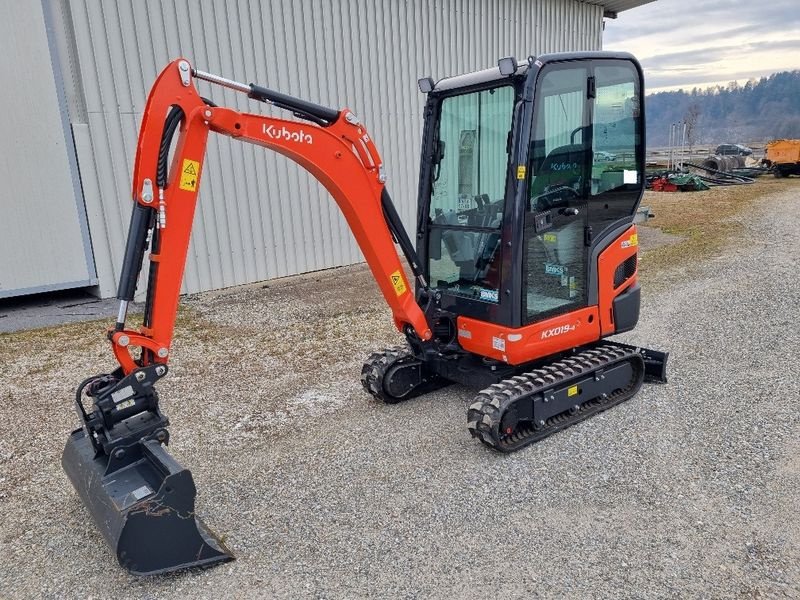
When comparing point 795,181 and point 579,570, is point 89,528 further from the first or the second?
point 795,181

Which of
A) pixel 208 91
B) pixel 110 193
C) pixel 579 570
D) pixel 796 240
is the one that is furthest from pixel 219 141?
pixel 796 240

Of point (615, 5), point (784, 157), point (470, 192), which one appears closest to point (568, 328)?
point (470, 192)

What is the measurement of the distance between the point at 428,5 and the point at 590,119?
8685 mm

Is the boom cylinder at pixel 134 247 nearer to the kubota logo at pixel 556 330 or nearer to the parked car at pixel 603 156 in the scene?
the kubota logo at pixel 556 330

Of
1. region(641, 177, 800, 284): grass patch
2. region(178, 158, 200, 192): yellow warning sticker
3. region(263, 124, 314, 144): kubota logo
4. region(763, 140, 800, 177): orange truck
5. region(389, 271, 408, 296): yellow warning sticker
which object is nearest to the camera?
region(178, 158, 200, 192): yellow warning sticker

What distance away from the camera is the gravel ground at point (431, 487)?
122 inches

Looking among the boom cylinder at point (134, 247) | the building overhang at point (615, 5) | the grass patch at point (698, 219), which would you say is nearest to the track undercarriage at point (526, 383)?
the boom cylinder at point (134, 247)

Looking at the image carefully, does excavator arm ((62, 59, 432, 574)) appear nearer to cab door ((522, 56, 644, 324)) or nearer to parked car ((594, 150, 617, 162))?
cab door ((522, 56, 644, 324))

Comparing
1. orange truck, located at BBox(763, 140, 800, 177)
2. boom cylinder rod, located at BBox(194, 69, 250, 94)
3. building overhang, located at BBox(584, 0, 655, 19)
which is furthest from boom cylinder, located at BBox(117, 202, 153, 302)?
orange truck, located at BBox(763, 140, 800, 177)

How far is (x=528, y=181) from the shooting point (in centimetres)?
422

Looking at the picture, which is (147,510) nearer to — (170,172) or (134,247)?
(134,247)

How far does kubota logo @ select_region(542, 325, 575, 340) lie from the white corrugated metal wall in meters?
6.88

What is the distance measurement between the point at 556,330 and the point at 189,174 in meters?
2.86

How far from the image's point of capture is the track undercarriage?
165 inches
